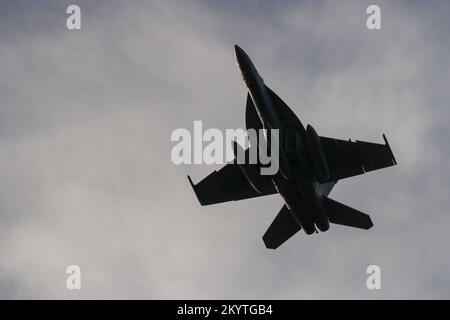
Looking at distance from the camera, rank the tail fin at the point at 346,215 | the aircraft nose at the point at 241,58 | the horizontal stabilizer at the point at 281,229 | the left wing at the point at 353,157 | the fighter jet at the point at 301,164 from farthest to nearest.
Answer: the horizontal stabilizer at the point at 281,229 → the tail fin at the point at 346,215 → the left wing at the point at 353,157 → the fighter jet at the point at 301,164 → the aircraft nose at the point at 241,58

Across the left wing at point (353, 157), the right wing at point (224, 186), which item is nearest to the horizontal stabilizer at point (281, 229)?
the right wing at point (224, 186)

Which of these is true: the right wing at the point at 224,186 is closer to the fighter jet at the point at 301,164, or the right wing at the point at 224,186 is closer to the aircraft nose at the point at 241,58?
the fighter jet at the point at 301,164

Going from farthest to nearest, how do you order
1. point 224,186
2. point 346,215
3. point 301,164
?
point 224,186 → point 346,215 → point 301,164

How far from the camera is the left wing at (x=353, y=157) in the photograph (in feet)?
91.2

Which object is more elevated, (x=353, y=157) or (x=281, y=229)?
(x=353, y=157)

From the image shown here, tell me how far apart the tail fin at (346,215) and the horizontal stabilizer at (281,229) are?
2.65m

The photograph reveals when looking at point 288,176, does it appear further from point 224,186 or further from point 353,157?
point 224,186

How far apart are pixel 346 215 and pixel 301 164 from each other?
5418 millimetres

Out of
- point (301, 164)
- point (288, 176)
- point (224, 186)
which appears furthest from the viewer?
point (224, 186)

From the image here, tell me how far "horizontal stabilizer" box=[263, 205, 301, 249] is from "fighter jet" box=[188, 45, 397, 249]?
2031mm

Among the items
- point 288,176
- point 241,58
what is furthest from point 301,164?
point 241,58

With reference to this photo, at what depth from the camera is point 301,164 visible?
26625 mm
